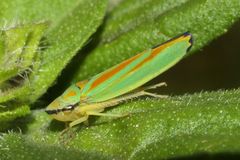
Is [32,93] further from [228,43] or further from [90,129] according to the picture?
[228,43]

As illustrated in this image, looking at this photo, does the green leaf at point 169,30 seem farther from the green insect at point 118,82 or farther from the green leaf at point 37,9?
the green leaf at point 37,9

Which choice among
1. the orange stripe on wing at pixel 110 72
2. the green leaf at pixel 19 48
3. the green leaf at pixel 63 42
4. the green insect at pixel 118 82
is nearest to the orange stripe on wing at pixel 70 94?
the green insect at pixel 118 82

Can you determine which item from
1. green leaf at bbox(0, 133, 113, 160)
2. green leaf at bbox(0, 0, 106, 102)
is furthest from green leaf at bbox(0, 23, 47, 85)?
green leaf at bbox(0, 133, 113, 160)

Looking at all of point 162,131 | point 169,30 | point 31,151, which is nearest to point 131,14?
Result: point 169,30

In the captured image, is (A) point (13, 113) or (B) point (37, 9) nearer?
(A) point (13, 113)

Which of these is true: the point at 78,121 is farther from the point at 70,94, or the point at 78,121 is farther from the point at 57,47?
the point at 57,47

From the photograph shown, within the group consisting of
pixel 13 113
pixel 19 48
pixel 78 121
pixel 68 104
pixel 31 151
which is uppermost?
pixel 19 48
